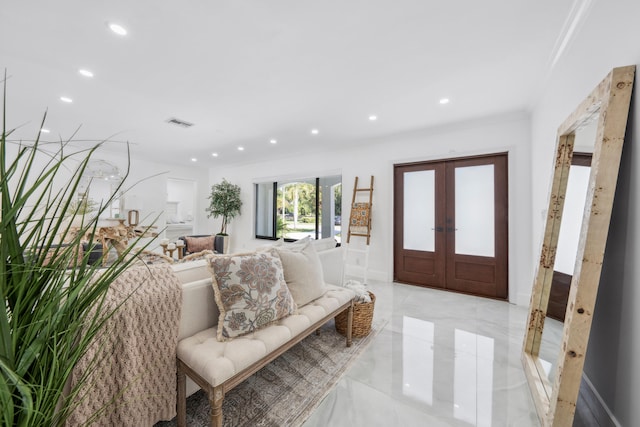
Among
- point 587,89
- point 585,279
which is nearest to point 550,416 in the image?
point 585,279

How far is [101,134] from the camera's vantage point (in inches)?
172

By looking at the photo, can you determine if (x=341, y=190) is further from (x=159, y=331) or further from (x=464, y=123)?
(x=159, y=331)

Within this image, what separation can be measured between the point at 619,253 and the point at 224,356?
6.99ft

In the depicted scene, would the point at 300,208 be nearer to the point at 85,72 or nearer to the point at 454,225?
the point at 454,225

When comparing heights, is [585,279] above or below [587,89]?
below

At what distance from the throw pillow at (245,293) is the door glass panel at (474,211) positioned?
3.05 m

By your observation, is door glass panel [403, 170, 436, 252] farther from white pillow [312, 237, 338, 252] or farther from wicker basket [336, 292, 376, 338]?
wicker basket [336, 292, 376, 338]

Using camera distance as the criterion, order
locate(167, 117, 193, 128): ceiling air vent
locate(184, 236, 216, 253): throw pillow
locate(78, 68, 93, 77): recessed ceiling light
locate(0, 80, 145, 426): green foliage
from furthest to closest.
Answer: locate(184, 236, 216, 253): throw pillow, locate(167, 117, 193, 128): ceiling air vent, locate(78, 68, 93, 77): recessed ceiling light, locate(0, 80, 145, 426): green foliage

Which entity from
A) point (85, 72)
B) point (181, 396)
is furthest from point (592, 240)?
point (85, 72)

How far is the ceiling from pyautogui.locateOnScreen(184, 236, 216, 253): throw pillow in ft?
6.13

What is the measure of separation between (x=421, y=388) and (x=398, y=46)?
253 centimetres

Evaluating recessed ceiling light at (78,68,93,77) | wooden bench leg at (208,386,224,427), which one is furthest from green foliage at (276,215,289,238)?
wooden bench leg at (208,386,224,427)

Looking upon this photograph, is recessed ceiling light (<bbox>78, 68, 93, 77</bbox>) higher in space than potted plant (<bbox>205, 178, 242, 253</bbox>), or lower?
higher

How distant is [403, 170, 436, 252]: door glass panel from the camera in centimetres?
409
